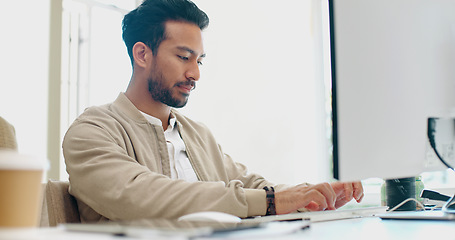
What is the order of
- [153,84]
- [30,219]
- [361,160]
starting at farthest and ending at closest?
[153,84], [361,160], [30,219]

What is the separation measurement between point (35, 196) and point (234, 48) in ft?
9.90

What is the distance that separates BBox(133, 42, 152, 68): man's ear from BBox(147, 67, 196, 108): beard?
6cm

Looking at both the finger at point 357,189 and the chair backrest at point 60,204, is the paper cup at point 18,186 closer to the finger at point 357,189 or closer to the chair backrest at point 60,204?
the chair backrest at point 60,204

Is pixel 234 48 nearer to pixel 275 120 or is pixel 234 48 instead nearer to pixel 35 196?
pixel 275 120

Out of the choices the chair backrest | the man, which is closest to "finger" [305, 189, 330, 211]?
the man

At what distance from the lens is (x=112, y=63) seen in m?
3.40

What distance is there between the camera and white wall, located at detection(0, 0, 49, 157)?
2.92 m

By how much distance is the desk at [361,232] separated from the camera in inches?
22.5

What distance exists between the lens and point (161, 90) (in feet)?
5.62

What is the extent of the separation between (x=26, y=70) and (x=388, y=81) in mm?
2571

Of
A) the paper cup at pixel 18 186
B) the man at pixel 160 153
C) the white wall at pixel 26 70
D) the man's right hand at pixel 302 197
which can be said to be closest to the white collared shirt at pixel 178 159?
the man at pixel 160 153

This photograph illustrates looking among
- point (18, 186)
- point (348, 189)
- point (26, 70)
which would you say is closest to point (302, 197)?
point (348, 189)

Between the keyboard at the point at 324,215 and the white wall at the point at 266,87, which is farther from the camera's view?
the white wall at the point at 266,87

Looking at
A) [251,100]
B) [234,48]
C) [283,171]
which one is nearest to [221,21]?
[234,48]
